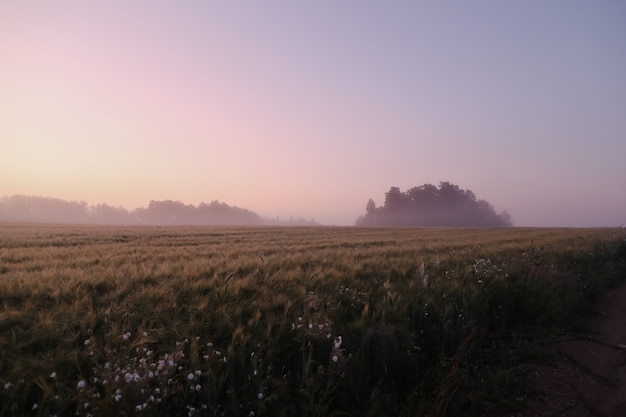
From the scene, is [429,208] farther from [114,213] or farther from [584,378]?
[114,213]

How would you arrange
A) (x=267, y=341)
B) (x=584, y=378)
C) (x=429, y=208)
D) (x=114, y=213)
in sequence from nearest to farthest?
(x=267, y=341) → (x=584, y=378) → (x=429, y=208) → (x=114, y=213)

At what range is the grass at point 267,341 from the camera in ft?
11.3

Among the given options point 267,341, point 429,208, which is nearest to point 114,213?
point 429,208

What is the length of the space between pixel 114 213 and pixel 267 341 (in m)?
168

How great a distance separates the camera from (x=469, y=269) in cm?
820

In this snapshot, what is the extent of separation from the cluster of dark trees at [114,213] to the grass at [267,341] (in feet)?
470

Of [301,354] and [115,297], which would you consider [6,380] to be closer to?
[115,297]

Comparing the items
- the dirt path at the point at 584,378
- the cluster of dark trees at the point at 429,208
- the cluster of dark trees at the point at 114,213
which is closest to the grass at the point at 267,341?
the dirt path at the point at 584,378

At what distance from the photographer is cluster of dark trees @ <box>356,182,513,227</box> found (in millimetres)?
108250

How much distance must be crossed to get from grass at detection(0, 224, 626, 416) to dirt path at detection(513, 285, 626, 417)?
1.00ft

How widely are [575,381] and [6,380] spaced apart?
6.73 m

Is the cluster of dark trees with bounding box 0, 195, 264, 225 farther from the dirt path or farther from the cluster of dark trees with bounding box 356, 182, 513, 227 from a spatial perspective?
the dirt path

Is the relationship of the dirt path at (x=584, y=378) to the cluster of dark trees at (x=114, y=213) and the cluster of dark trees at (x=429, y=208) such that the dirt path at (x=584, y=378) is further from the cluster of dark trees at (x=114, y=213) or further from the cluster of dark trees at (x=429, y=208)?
the cluster of dark trees at (x=114, y=213)

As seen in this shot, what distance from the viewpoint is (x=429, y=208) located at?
110812 millimetres
